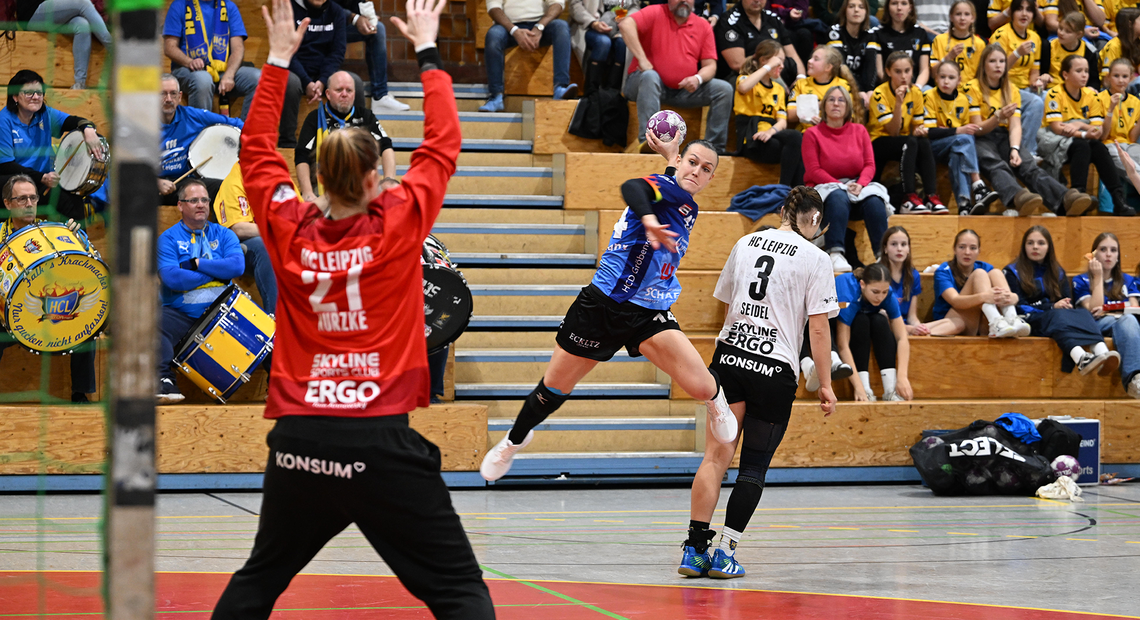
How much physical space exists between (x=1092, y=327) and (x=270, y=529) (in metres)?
8.76

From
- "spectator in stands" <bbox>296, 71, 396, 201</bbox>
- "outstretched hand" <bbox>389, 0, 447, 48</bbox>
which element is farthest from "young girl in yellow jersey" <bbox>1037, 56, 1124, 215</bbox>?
"outstretched hand" <bbox>389, 0, 447, 48</bbox>

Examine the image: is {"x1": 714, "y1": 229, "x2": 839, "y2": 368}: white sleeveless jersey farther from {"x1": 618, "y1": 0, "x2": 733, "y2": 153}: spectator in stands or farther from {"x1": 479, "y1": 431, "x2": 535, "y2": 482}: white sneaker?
{"x1": 618, "y1": 0, "x2": 733, "y2": 153}: spectator in stands

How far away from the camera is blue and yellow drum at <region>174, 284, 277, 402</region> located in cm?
798

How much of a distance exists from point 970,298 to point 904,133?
2.30 meters

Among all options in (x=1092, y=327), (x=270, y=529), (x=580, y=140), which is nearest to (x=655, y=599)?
(x=270, y=529)

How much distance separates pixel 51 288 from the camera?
23.7ft

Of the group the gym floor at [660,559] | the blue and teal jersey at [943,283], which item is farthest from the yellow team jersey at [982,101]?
the gym floor at [660,559]

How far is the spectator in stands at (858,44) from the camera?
12.0 m

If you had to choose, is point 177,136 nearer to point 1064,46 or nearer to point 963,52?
point 963,52

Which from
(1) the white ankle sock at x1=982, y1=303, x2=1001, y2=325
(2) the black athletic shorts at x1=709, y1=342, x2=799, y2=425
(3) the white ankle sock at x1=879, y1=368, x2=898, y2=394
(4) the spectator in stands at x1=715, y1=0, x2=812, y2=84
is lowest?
(3) the white ankle sock at x1=879, y1=368, x2=898, y2=394

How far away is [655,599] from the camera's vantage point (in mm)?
5113

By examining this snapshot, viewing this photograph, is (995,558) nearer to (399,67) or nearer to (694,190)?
(694,190)

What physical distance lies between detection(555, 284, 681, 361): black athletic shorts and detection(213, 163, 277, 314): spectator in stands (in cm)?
336

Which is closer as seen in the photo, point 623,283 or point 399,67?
point 623,283
